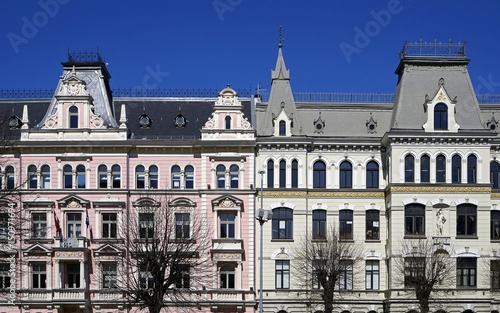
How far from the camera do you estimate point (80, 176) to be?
65688 mm

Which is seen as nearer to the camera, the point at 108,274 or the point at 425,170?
the point at 425,170

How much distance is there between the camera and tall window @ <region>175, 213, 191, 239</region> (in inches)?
2491

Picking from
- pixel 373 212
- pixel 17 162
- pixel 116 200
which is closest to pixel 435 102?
pixel 373 212

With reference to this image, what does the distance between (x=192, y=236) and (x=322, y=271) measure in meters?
9.86

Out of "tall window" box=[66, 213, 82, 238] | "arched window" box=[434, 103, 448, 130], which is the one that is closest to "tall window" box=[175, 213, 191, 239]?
"tall window" box=[66, 213, 82, 238]

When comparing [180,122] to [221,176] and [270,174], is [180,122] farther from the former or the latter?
[270,174]

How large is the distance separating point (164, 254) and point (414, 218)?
1987cm

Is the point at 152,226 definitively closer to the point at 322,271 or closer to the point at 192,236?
the point at 192,236

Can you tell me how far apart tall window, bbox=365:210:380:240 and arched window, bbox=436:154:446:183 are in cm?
537

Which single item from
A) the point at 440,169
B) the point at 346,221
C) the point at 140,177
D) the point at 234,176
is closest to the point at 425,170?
the point at 440,169

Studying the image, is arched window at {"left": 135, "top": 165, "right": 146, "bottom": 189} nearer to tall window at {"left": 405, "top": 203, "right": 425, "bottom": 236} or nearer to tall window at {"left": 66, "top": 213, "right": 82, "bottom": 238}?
tall window at {"left": 66, "top": 213, "right": 82, "bottom": 238}

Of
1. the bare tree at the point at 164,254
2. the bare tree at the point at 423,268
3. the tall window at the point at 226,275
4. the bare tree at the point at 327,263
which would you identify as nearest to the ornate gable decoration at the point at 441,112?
the bare tree at the point at 423,268

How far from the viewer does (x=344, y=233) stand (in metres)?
64.6

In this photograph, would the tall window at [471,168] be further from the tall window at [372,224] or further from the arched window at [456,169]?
the tall window at [372,224]
